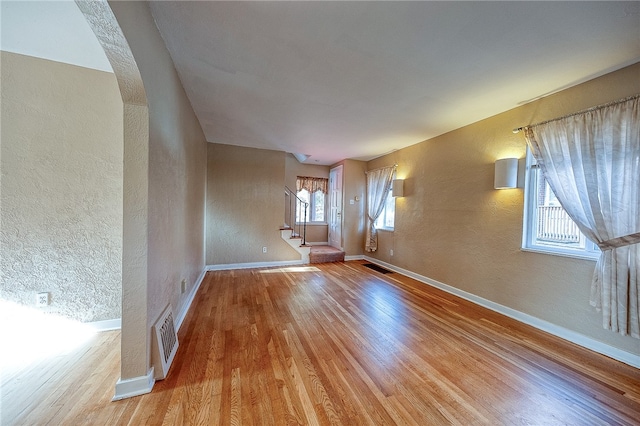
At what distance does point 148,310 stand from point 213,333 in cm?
87

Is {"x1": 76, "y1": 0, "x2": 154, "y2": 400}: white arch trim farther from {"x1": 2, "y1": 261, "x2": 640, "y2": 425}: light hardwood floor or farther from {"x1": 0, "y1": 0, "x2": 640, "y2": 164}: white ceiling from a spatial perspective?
{"x1": 0, "y1": 0, "x2": 640, "y2": 164}: white ceiling

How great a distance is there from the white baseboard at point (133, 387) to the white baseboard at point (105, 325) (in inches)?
41.7

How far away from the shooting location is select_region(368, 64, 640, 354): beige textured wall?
2.06 meters

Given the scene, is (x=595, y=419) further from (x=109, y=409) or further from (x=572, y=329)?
(x=109, y=409)

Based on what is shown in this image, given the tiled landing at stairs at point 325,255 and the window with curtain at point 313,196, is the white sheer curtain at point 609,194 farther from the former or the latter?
the window with curtain at point 313,196

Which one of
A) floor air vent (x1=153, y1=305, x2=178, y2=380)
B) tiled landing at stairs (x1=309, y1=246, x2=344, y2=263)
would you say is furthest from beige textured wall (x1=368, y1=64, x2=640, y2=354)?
floor air vent (x1=153, y1=305, x2=178, y2=380)

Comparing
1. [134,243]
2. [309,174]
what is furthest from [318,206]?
[134,243]

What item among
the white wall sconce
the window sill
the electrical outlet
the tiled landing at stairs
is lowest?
the tiled landing at stairs

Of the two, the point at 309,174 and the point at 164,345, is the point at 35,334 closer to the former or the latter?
the point at 164,345

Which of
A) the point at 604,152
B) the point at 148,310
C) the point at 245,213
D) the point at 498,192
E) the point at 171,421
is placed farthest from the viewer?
the point at 245,213

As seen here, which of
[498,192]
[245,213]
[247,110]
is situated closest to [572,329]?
[498,192]

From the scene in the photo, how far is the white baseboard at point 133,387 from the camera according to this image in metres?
1.35

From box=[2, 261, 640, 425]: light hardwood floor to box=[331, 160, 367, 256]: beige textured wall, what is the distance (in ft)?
9.07

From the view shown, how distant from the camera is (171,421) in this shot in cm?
122
